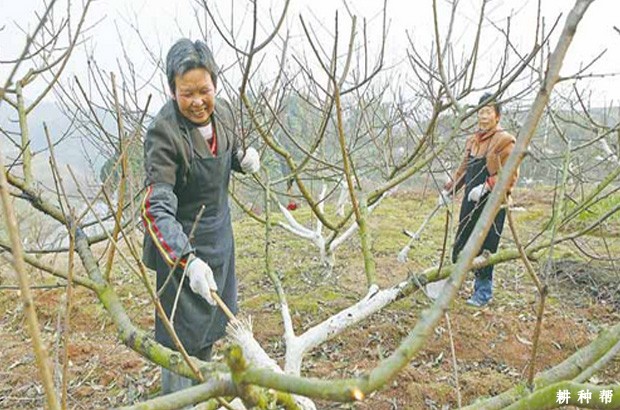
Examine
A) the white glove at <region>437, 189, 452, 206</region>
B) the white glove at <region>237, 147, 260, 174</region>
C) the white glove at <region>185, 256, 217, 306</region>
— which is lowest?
the white glove at <region>185, 256, 217, 306</region>

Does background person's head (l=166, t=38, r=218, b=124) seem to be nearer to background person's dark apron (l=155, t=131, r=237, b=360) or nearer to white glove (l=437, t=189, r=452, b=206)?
background person's dark apron (l=155, t=131, r=237, b=360)

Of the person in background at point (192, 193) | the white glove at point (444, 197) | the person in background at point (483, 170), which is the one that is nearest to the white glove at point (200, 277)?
the person in background at point (192, 193)

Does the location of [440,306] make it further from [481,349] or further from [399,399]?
[481,349]

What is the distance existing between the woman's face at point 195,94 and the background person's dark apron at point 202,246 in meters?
0.15

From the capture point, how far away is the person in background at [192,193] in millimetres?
1966

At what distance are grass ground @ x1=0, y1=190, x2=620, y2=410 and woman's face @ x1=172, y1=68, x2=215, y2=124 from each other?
1.47 metres

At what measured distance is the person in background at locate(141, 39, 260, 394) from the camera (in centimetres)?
197

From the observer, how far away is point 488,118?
3.81 metres

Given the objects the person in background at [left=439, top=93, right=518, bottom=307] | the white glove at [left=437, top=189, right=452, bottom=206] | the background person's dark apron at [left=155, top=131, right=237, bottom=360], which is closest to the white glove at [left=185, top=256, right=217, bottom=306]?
the background person's dark apron at [left=155, top=131, right=237, bottom=360]

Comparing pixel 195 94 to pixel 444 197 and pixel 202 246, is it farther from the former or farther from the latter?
Answer: pixel 444 197

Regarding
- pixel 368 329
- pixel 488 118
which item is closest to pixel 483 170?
pixel 488 118

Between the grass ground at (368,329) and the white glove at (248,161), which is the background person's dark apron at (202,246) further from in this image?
the grass ground at (368,329)

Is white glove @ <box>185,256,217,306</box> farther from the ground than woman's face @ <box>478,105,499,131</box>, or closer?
closer

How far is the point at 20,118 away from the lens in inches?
82.3
